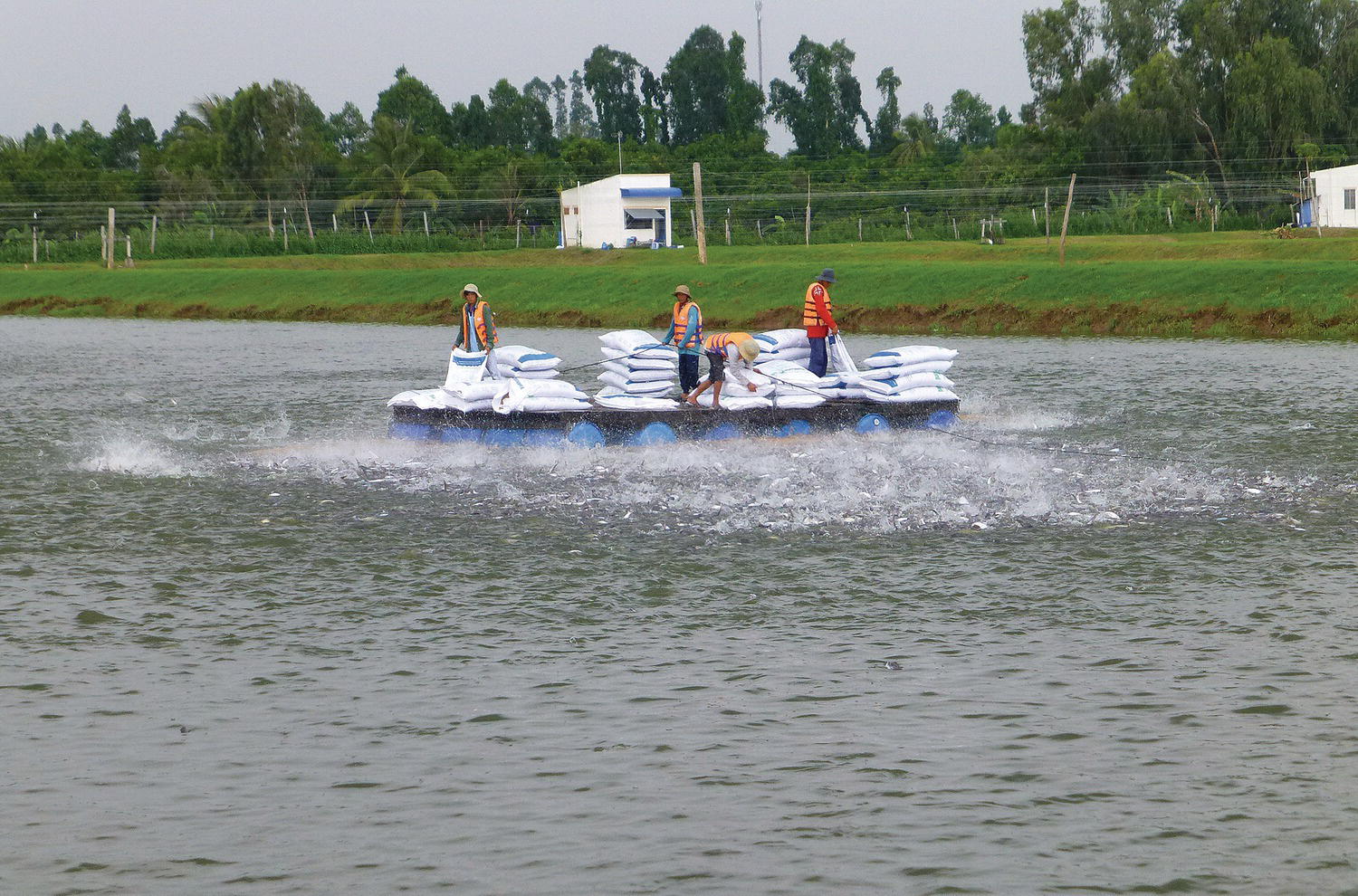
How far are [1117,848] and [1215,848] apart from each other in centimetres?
42

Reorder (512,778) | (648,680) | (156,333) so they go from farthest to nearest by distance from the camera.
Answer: (156,333) → (648,680) → (512,778)

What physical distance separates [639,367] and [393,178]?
53.9m

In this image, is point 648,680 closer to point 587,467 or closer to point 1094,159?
point 587,467

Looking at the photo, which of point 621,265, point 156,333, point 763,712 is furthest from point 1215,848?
point 621,265

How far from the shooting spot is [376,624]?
10.1m

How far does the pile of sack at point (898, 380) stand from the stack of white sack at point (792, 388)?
0.66 feet

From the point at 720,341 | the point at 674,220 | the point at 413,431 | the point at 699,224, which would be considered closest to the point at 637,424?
the point at 720,341

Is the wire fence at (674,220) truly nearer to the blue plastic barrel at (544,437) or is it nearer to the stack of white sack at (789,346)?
the stack of white sack at (789,346)

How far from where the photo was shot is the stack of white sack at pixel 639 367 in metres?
19.6

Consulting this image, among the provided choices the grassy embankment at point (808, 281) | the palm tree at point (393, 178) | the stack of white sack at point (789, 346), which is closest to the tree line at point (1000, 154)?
the palm tree at point (393, 178)

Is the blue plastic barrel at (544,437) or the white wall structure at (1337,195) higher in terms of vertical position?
the white wall structure at (1337,195)

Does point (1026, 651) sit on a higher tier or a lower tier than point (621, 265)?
lower

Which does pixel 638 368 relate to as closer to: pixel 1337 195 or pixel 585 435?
pixel 585 435

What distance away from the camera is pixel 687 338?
19406mm
